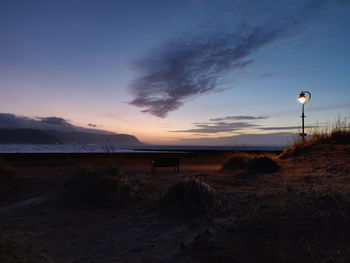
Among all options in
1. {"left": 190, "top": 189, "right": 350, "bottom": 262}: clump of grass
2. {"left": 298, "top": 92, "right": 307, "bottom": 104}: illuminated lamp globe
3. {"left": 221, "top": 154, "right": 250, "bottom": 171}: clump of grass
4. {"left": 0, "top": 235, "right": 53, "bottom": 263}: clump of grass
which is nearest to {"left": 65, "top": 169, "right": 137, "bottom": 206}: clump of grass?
{"left": 0, "top": 235, "right": 53, "bottom": 263}: clump of grass

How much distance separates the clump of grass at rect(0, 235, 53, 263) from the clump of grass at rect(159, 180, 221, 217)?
2.38 m

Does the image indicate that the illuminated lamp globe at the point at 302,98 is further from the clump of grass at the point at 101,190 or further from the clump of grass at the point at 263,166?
the clump of grass at the point at 101,190

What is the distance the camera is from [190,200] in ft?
15.8

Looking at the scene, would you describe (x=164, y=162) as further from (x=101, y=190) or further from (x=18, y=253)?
(x=18, y=253)

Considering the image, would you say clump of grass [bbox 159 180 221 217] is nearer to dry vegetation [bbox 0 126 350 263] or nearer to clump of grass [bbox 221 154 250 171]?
dry vegetation [bbox 0 126 350 263]

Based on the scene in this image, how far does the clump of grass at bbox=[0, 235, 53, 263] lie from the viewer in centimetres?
274

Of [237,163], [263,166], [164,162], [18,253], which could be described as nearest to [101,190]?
[18,253]

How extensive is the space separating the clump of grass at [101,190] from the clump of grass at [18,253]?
113 inches

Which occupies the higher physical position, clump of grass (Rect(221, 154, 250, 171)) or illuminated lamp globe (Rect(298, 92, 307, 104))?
illuminated lamp globe (Rect(298, 92, 307, 104))

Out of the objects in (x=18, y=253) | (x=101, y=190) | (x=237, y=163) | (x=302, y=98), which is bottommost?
(x=18, y=253)

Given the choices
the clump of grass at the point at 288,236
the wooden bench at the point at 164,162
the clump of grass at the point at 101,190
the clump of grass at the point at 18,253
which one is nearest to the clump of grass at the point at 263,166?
the wooden bench at the point at 164,162

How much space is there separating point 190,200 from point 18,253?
9.62ft

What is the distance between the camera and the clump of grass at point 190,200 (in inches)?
179

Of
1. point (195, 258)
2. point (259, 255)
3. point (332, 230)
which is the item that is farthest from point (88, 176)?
point (332, 230)
